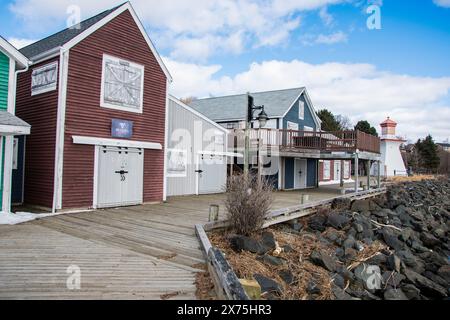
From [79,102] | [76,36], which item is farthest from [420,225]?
[76,36]

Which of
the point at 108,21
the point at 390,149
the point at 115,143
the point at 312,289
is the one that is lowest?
the point at 312,289

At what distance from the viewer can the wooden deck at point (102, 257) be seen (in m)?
4.09

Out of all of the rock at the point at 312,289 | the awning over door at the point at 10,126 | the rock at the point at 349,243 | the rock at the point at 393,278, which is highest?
the awning over door at the point at 10,126

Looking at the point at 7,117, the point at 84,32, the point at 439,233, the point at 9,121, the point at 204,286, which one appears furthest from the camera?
the point at 439,233

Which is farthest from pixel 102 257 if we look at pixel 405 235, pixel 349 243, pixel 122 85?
pixel 405 235

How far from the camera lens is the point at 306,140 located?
18156 mm

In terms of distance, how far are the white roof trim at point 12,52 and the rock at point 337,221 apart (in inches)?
417

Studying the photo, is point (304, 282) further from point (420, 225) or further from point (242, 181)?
point (420, 225)

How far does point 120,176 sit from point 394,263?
857 centimetres

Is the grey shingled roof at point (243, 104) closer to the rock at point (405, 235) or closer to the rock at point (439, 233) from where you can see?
the rock at point (439, 233)

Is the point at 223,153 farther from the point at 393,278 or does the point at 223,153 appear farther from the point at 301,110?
the point at 393,278

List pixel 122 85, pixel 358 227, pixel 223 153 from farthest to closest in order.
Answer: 1. pixel 223 153
2. pixel 122 85
3. pixel 358 227

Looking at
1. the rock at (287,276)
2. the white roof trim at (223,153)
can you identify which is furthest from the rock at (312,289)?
the white roof trim at (223,153)

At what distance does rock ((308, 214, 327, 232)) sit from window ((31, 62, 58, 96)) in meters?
9.26
